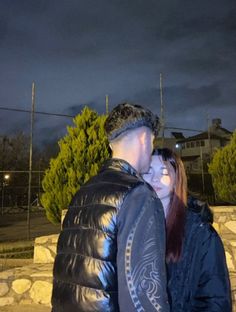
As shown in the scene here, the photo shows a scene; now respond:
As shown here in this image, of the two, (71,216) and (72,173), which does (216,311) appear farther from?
(72,173)

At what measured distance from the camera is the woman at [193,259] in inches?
62.9

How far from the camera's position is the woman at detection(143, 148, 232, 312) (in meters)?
1.60

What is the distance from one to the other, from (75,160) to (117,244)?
545 centimetres

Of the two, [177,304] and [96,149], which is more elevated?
[96,149]

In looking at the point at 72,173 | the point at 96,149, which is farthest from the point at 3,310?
the point at 96,149

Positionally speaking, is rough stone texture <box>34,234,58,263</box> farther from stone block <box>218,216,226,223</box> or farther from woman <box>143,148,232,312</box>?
woman <box>143,148,232,312</box>

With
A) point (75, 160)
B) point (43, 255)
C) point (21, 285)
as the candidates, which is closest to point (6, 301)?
point (21, 285)

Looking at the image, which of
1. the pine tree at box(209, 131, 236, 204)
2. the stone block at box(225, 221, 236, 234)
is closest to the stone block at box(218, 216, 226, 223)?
A: the stone block at box(225, 221, 236, 234)

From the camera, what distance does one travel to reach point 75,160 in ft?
21.8

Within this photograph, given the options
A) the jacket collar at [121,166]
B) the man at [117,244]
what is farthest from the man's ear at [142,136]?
the jacket collar at [121,166]

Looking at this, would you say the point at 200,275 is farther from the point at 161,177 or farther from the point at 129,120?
the point at 129,120

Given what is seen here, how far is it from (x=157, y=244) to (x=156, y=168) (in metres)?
0.80

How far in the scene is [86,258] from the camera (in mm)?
1289

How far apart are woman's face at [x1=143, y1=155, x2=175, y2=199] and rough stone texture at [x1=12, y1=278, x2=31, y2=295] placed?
10.2ft
